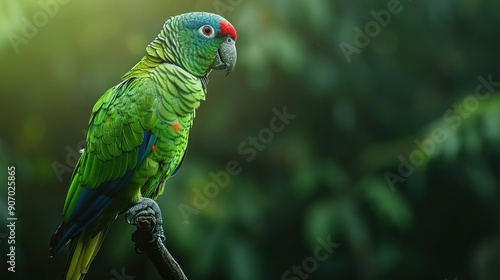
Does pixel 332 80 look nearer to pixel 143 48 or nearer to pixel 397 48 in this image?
pixel 397 48

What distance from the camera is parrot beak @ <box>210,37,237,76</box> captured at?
1.34 metres

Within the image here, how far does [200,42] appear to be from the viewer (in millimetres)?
1325

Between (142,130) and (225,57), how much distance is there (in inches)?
9.5

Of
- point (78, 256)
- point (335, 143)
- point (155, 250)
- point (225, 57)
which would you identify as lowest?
point (78, 256)

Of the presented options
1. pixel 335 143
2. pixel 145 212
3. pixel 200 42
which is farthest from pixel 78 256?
pixel 335 143

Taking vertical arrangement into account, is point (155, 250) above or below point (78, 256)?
above

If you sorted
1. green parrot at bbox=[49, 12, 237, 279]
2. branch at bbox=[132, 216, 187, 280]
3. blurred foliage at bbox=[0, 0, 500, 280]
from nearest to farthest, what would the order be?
branch at bbox=[132, 216, 187, 280] < green parrot at bbox=[49, 12, 237, 279] < blurred foliage at bbox=[0, 0, 500, 280]

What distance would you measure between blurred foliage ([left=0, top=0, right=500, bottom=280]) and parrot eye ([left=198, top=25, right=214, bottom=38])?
27 centimetres

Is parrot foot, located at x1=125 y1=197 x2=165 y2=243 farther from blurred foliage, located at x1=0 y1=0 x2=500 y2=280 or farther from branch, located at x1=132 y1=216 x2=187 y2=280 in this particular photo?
blurred foliage, located at x1=0 y1=0 x2=500 y2=280

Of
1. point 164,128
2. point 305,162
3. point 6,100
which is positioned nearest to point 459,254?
point 305,162

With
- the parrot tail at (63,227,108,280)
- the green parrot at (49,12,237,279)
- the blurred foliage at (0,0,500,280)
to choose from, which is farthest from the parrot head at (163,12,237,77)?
the parrot tail at (63,227,108,280)

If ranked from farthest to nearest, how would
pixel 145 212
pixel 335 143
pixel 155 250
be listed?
1. pixel 335 143
2. pixel 145 212
3. pixel 155 250

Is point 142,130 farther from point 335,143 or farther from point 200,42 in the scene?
point 335,143

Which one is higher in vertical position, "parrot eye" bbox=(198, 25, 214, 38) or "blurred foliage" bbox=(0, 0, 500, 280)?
"parrot eye" bbox=(198, 25, 214, 38)
